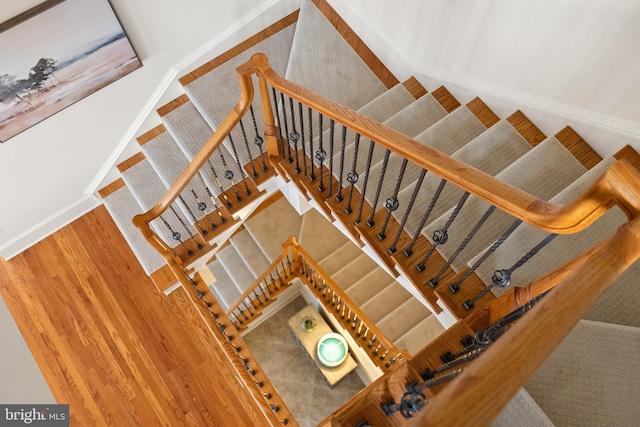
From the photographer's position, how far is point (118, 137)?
170 inches

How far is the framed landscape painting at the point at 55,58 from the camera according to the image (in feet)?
9.77

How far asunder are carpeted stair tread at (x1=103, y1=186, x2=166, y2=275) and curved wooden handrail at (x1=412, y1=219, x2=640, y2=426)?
3.52 m

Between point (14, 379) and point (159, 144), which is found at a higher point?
point (159, 144)

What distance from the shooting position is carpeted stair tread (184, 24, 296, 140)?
13.2 ft

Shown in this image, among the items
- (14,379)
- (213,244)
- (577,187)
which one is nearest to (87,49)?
(213,244)

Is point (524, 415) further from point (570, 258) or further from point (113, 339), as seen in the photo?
point (113, 339)

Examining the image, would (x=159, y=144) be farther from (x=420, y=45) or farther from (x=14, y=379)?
(x=420, y=45)

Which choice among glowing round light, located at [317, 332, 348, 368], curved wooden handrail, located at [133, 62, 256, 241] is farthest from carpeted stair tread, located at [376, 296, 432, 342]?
curved wooden handrail, located at [133, 62, 256, 241]

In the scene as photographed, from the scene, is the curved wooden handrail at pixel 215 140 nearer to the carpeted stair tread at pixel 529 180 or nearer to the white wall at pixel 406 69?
the carpeted stair tread at pixel 529 180

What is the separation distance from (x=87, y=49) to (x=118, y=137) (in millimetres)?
1118

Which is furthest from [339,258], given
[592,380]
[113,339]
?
[592,380]

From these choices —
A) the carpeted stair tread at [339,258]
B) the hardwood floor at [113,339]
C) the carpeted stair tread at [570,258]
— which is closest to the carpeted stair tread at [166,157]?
the hardwood floor at [113,339]

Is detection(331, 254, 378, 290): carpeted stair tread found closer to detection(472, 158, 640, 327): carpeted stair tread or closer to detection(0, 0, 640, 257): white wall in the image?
detection(0, 0, 640, 257): white wall

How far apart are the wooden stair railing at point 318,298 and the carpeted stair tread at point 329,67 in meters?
1.37
